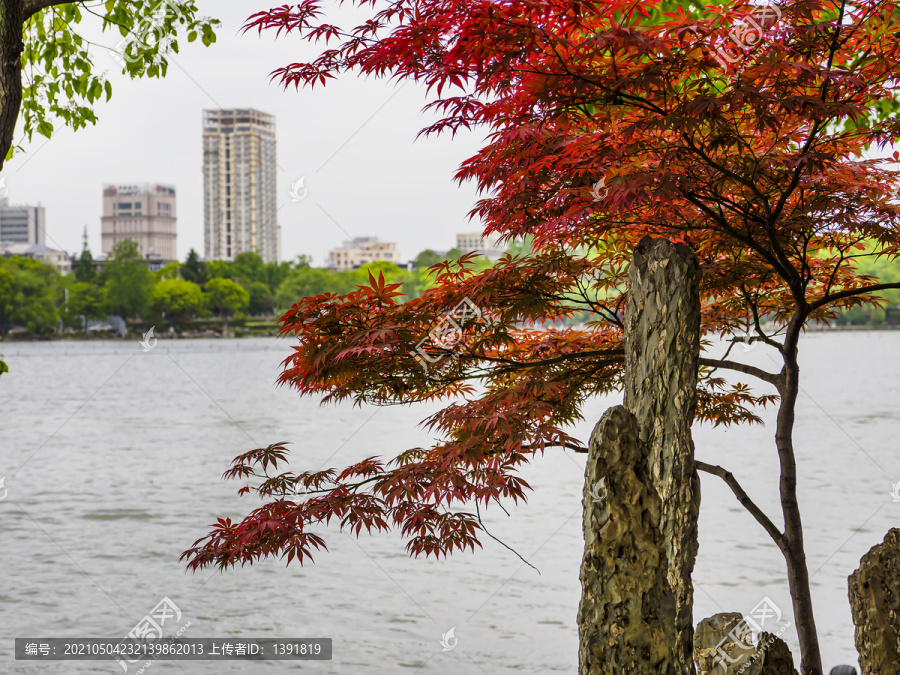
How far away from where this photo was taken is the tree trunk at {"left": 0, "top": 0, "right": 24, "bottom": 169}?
3.65m

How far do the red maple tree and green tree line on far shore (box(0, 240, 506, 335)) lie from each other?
54773 millimetres

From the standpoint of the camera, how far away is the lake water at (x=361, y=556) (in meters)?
7.12

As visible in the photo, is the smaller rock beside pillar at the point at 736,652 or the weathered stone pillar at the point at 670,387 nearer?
the weathered stone pillar at the point at 670,387

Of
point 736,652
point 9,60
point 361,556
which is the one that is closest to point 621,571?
point 736,652

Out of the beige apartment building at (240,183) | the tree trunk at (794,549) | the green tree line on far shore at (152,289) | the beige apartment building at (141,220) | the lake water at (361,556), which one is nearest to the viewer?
the tree trunk at (794,549)

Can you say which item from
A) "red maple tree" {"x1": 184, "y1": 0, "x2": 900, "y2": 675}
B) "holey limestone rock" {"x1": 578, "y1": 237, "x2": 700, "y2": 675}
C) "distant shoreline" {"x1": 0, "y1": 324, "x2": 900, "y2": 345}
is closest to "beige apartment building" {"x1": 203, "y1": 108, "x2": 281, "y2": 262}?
"distant shoreline" {"x1": 0, "y1": 324, "x2": 900, "y2": 345}

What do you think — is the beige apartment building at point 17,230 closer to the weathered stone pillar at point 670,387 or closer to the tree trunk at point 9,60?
the tree trunk at point 9,60

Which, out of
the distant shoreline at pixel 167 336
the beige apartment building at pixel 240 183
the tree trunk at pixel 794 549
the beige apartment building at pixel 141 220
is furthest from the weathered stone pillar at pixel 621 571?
the beige apartment building at pixel 141 220

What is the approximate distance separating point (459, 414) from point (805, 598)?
2073mm

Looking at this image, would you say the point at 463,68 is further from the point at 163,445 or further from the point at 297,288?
the point at 297,288

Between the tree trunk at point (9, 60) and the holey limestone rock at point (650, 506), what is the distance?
315 cm

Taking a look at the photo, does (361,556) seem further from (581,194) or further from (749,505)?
(581,194)

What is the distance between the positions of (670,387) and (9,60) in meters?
3.41

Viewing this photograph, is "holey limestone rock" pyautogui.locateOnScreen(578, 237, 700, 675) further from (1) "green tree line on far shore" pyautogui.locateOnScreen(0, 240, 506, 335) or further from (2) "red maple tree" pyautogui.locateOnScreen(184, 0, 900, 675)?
(1) "green tree line on far shore" pyautogui.locateOnScreen(0, 240, 506, 335)
